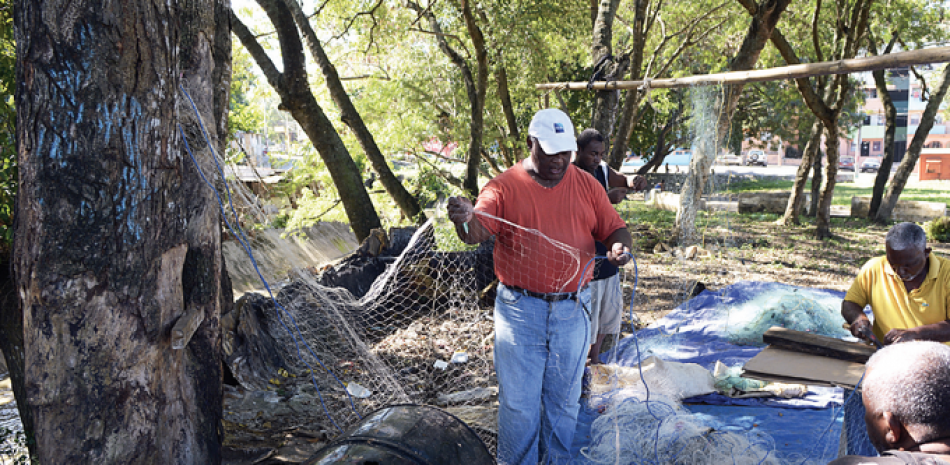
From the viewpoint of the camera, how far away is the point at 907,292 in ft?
10.7

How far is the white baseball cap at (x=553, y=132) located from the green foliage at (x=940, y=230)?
11.3 m

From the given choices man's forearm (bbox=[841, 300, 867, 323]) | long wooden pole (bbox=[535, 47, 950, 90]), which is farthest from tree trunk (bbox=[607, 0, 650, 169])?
man's forearm (bbox=[841, 300, 867, 323])

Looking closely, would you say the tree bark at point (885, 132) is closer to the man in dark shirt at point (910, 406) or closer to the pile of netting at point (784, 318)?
the pile of netting at point (784, 318)

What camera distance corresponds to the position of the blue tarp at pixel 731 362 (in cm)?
361

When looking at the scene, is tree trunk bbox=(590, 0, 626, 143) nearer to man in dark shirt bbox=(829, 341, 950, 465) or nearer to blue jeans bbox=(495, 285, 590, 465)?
blue jeans bbox=(495, 285, 590, 465)

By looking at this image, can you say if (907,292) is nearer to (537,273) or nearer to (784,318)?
(537,273)

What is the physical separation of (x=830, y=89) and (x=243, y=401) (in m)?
11.8

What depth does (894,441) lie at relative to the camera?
172 cm

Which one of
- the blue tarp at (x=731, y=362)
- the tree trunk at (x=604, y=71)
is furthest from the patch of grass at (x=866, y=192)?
the tree trunk at (x=604, y=71)

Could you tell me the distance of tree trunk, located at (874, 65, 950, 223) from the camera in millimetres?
12109

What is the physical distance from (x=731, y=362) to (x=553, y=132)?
312 cm

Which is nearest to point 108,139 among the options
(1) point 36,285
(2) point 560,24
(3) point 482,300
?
(1) point 36,285

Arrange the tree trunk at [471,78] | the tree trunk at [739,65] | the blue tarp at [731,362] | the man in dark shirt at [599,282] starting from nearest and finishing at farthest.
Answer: the blue tarp at [731,362], the man in dark shirt at [599,282], the tree trunk at [739,65], the tree trunk at [471,78]

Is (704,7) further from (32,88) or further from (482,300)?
(32,88)
